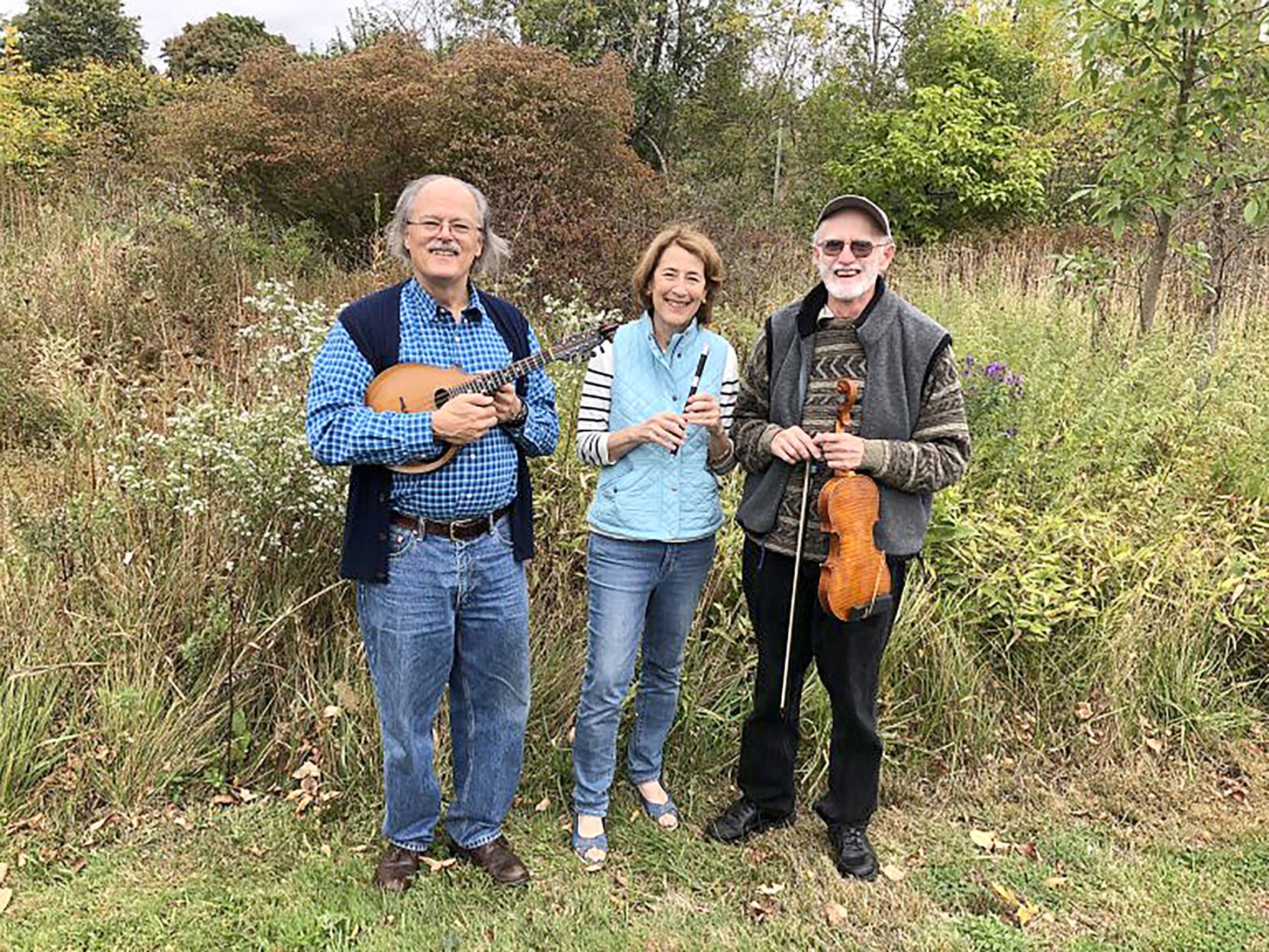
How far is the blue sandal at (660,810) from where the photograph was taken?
328cm

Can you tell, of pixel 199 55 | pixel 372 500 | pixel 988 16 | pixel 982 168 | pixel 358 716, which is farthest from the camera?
pixel 199 55

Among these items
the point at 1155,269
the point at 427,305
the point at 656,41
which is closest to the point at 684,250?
the point at 427,305

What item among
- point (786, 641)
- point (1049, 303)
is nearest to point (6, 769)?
point (786, 641)

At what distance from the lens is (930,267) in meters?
9.09

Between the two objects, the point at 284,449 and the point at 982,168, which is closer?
the point at 284,449

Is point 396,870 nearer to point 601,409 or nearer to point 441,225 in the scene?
point 601,409

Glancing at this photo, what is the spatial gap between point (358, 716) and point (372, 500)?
119cm

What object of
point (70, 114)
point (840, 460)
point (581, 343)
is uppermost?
point (70, 114)

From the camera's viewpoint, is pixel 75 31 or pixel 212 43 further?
pixel 212 43

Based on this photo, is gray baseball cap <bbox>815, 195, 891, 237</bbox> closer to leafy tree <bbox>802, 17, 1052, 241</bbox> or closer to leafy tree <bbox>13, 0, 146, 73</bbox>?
leafy tree <bbox>802, 17, 1052, 241</bbox>

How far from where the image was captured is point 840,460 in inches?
104

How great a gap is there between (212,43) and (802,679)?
2748cm

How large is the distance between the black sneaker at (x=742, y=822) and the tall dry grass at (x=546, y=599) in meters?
0.23

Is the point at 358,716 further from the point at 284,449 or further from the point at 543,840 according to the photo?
the point at 284,449
